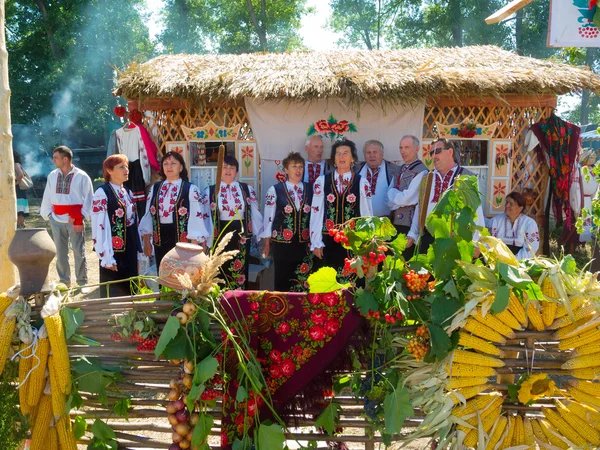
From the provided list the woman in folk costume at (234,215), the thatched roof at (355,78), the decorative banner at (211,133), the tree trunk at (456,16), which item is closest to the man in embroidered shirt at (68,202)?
the thatched roof at (355,78)

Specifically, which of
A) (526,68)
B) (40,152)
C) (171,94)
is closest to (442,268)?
(171,94)

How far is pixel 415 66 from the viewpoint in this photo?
6129mm

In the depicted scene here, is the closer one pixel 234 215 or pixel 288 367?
pixel 288 367

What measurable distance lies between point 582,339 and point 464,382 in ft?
1.80

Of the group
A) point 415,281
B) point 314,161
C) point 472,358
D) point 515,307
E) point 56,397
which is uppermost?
point 314,161

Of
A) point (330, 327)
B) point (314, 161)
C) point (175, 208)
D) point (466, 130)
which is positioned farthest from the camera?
point (466, 130)

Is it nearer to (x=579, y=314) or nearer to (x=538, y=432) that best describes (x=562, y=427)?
(x=538, y=432)

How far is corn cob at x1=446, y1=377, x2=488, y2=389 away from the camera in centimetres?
240

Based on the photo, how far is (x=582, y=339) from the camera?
95.3 inches

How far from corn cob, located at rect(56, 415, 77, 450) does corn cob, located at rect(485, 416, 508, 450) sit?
1902 mm

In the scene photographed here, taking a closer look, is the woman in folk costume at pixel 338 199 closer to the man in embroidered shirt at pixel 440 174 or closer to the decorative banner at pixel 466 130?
the man in embroidered shirt at pixel 440 174

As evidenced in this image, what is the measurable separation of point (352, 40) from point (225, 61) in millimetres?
23619

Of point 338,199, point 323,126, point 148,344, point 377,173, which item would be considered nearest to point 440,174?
point 377,173

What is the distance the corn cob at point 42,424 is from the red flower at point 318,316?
4.21 feet
